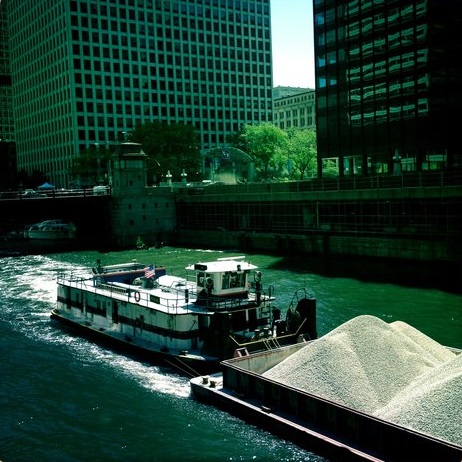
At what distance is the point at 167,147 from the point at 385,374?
4212 inches

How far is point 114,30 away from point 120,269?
134m

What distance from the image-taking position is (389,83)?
261ft

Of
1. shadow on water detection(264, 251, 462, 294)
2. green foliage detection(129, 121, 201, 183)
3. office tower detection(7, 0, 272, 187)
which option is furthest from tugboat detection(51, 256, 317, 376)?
office tower detection(7, 0, 272, 187)

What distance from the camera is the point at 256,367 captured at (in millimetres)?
25828

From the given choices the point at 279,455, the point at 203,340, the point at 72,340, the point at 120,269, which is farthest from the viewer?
the point at 120,269

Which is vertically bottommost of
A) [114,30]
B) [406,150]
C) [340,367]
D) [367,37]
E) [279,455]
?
[279,455]

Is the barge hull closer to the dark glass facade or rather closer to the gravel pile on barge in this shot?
the gravel pile on barge

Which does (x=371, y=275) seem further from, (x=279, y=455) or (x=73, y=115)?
(x=73, y=115)

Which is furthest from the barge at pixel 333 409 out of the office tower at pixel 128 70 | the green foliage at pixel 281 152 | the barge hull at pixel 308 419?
the office tower at pixel 128 70

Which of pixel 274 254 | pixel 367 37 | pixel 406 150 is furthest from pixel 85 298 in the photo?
pixel 367 37

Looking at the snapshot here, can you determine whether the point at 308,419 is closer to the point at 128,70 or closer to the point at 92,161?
the point at 92,161

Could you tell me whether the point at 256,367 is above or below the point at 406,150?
below

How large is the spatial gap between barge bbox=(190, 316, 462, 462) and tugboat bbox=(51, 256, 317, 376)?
2041mm

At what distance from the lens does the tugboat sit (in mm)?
29312
